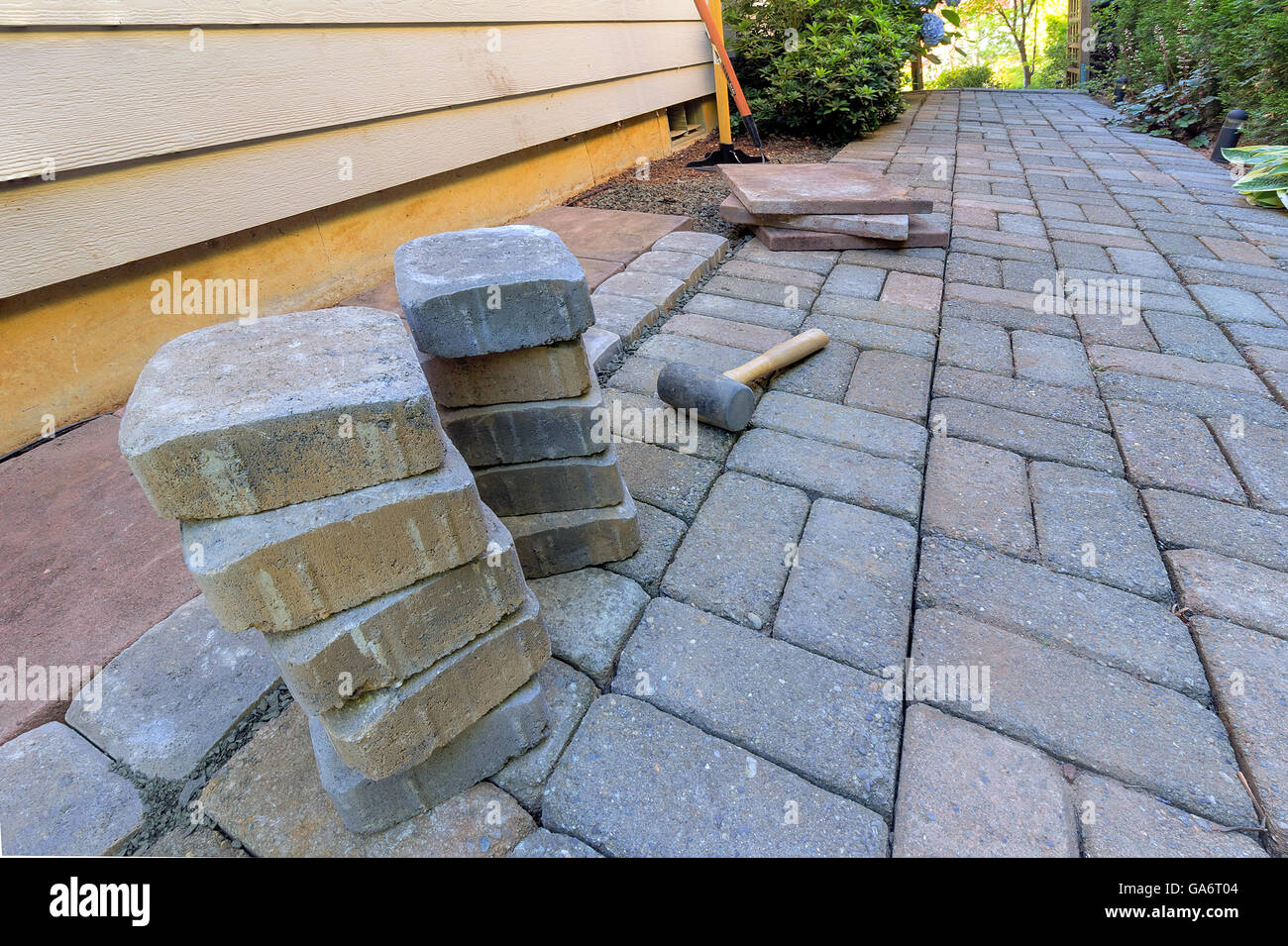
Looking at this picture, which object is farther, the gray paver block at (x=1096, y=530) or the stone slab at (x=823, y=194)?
the stone slab at (x=823, y=194)

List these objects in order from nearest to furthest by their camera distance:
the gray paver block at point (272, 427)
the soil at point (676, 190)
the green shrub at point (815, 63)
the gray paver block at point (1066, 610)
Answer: the gray paver block at point (272, 427)
the gray paver block at point (1066, 610)
the soil at point (676, 190)
the green shrub at point (815, 63)

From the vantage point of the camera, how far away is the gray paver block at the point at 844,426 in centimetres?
185

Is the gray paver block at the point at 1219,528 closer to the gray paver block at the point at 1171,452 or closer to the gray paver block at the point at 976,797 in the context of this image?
the gray paver block at the point at 1171,452

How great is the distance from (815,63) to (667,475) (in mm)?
5314

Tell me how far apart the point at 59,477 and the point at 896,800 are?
2105 mm

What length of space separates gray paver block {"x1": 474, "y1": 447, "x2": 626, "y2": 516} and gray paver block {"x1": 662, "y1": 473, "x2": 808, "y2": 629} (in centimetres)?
25

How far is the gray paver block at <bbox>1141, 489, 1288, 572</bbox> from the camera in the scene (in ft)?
4.78

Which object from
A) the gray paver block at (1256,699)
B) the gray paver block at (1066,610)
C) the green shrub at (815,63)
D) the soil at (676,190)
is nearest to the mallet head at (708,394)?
the gray paver block at (1066,610)

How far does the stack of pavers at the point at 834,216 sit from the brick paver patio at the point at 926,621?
852mm

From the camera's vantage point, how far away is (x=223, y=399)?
0.77 meters

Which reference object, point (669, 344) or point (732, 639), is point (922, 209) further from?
point (732, 639)

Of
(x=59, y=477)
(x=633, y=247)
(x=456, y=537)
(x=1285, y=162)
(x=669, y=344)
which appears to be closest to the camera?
(x=456, y=537)

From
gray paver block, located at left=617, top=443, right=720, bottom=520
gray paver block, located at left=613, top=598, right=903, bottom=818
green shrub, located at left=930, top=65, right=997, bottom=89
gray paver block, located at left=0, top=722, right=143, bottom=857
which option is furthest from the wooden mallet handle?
green shrub, located at left=930, top=65, right=997, bottom=89

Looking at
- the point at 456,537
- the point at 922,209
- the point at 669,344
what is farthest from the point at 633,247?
the point at 456,537
